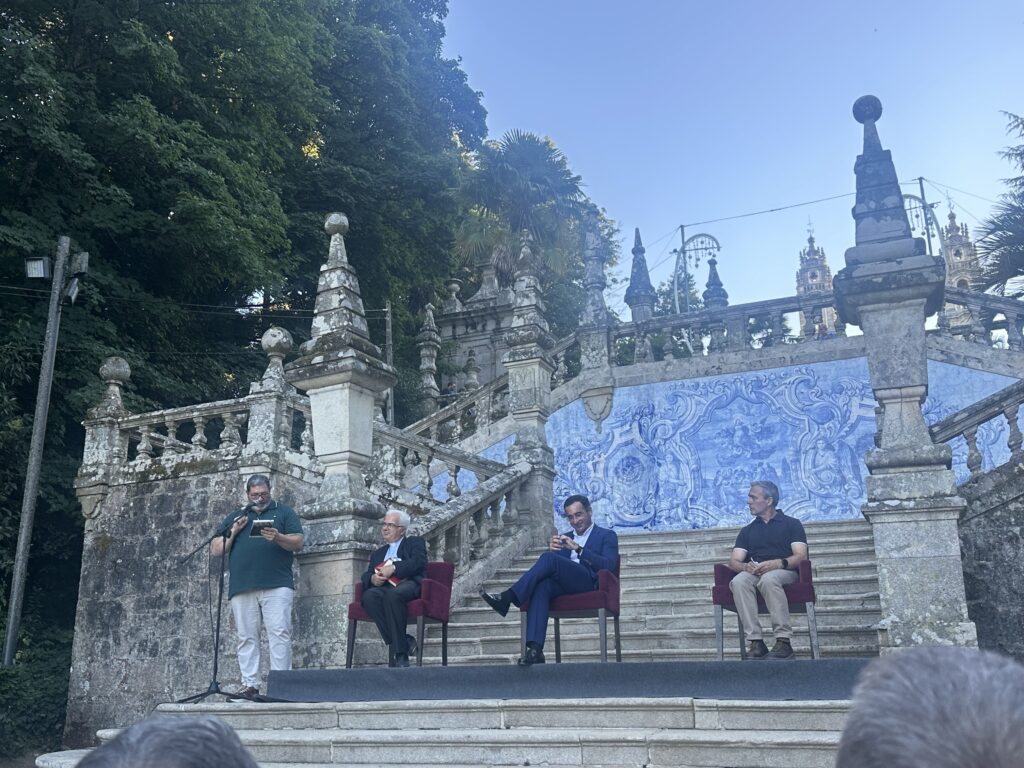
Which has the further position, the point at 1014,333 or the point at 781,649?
the point at 1014,333

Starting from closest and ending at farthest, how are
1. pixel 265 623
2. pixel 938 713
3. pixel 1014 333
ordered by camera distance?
pixel 938 713, pixel 265 623, pixel 1014 333

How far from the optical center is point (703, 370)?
51.2ft

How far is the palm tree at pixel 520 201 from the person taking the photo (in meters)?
26.0

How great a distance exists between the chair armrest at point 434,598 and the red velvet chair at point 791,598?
6.45ft

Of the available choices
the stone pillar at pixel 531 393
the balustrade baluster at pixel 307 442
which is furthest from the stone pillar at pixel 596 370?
the balustrade baluster at pixel 307 442

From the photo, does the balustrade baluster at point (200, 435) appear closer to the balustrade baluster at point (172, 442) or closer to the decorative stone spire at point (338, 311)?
the balustrade baluster at point (172, 442)

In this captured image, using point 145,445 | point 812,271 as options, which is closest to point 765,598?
point 145,445

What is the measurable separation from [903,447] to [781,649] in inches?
72.3

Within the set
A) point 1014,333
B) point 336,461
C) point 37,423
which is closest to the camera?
point 336,461

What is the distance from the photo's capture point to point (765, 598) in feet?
22.2

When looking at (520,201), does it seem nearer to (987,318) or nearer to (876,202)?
(987,318)

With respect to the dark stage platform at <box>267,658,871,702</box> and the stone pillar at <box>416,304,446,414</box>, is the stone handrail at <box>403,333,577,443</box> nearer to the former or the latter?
the stone pillar at <box>416,304,446,414</box>

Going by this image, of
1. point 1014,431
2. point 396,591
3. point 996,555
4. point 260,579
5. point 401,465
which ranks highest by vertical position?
point 401,465

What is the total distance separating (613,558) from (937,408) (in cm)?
906
